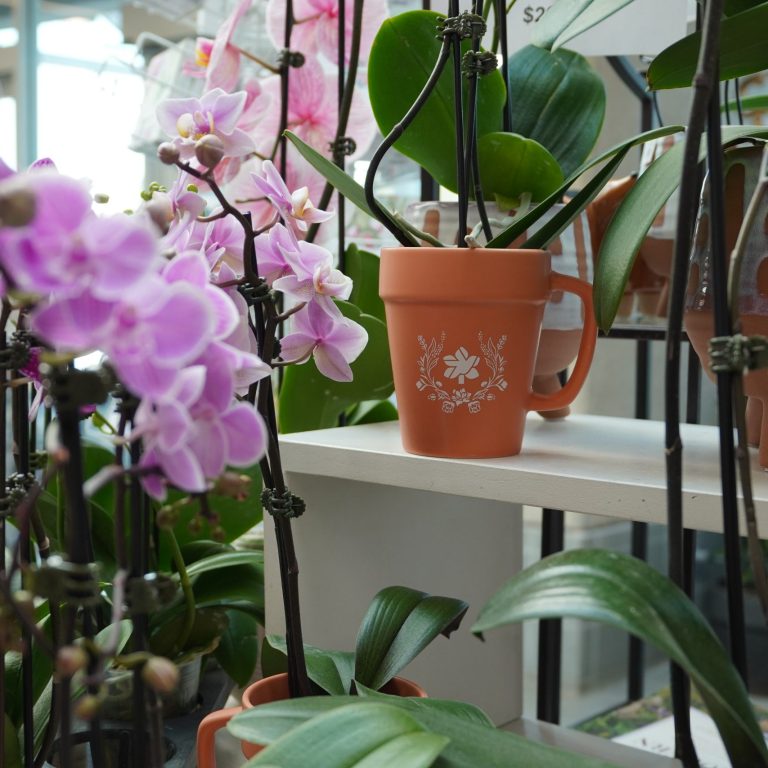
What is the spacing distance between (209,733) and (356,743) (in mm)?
196

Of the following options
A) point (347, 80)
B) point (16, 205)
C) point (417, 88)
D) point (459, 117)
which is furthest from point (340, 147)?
point (16, 205)

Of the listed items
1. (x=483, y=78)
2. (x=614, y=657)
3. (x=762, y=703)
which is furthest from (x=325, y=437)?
(x=614, y=657)

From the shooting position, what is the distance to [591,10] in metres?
0.51

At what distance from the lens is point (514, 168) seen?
0.69m

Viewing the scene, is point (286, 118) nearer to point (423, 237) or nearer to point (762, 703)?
point (423, 237)

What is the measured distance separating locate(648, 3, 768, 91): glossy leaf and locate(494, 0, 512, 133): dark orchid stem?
12 centimetres

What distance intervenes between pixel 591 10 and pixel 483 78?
19 centimetres

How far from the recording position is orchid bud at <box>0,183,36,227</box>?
266 millimetres

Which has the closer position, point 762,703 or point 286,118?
point 286,118

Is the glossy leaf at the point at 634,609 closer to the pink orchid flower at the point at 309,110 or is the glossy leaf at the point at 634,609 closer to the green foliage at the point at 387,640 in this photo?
the green foliage at the point at 387,640

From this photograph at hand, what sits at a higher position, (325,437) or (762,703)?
(325,437)

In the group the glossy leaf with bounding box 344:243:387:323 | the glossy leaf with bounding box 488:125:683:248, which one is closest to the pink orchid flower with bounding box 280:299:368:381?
the glossy leaf with bounding box 488:125:683:248

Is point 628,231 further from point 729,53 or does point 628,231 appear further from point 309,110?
point 309,110

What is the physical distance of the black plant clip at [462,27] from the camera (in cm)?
56
